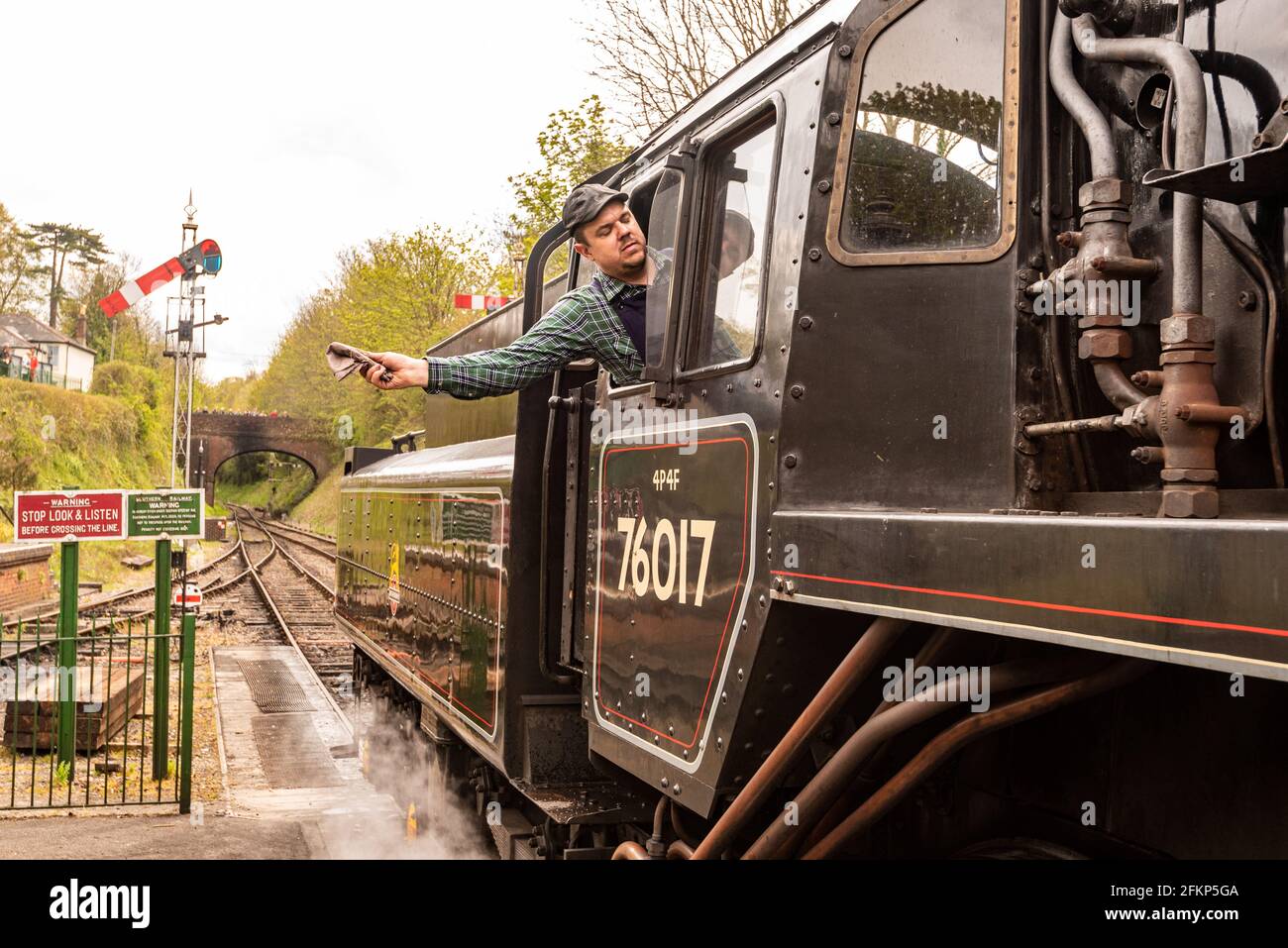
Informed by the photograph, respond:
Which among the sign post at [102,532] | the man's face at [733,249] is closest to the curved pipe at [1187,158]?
the man's face at [733,249]

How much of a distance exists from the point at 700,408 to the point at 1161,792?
1.58 m

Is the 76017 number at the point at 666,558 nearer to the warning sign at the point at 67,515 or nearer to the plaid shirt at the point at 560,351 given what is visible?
the plaid shirt at the point at 560,351

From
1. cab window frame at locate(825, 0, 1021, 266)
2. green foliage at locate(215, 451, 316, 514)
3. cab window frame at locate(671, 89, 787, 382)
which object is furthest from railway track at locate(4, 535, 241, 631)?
green foliage at locate(215, 451, 316, 514)

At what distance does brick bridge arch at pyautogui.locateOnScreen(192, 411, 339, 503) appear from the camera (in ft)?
186

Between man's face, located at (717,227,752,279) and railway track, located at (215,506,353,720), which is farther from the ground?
man's face, located at (717,227,752,279)

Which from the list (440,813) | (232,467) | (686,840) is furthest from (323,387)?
(686,840)

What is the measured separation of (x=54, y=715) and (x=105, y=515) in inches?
76.8

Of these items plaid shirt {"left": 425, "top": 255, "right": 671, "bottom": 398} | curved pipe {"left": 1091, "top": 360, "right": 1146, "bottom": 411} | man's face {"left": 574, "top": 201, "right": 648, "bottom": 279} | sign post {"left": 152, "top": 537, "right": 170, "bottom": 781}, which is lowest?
sign post {"left": 152, "top": 537, "right": 170, "bottom": 781}

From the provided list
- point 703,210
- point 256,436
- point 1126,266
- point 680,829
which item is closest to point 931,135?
point 1126,266

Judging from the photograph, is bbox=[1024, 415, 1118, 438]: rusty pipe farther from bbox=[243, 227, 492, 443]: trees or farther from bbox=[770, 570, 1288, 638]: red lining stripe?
bbox=[243, 227, 492, 443]: trees

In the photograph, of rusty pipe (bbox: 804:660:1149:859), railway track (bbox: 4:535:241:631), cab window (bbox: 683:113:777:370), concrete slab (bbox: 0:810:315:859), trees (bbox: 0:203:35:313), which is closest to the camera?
rusty pipe (bbox: 804:660:1149:859)

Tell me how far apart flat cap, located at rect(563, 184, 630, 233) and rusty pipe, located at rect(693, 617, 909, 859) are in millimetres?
1720

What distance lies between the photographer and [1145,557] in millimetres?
1877
